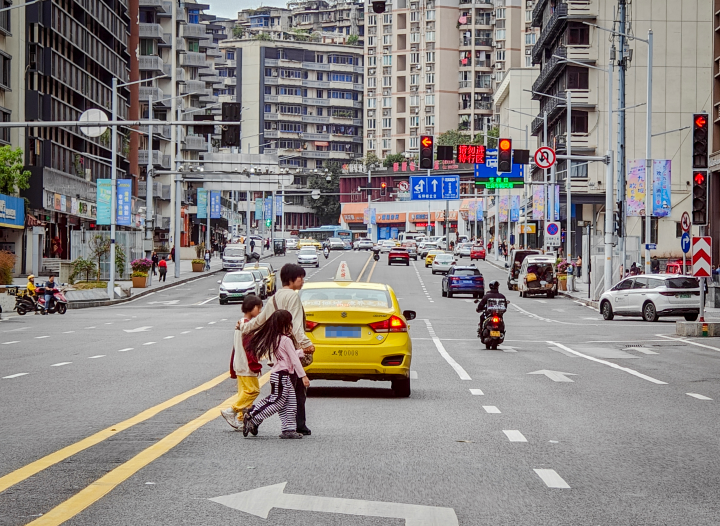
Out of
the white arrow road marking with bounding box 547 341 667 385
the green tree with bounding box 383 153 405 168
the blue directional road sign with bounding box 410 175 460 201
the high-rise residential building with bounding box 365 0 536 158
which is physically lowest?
the white arrow road marking with bounding box 547 341 667 385

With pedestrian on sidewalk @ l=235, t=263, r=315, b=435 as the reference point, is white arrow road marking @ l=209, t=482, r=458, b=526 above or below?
below

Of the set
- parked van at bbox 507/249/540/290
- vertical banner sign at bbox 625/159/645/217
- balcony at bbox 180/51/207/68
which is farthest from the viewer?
balcony at bbox 180/51/207/68

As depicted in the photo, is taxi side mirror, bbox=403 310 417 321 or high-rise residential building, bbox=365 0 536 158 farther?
high-rise residential building, bbox=365 0 536 158

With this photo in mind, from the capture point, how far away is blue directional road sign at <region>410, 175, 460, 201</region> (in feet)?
355

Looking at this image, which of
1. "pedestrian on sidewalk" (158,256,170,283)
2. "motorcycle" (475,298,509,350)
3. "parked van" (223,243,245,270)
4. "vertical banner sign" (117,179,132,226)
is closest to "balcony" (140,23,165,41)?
"parked van" (223,243,245,270)

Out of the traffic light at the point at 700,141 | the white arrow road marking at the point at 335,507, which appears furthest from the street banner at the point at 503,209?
the white arrow road marking at the point at 335,507

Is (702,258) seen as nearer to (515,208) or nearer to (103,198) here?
(103,198)

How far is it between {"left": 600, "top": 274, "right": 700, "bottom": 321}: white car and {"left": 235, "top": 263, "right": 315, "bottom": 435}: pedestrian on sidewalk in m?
28.3

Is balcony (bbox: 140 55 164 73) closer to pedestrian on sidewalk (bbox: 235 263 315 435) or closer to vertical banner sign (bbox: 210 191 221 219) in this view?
vertical banner sign (bbox: 210 191 221 219)

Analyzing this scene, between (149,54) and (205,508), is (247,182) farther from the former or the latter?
(205,508)

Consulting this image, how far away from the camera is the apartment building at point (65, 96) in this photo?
70625 mm

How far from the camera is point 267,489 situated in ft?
27.9

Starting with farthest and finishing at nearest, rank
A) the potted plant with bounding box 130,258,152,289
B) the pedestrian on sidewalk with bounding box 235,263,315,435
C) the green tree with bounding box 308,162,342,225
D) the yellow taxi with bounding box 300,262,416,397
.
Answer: the green tree with bounding box 308,162,342,225
the potted plant with bounding box 130,258,152,289
the yellow taxi with bounding box 300,262,416,397
the pedestrian on sidewalk with bounding box 235,263,315,435

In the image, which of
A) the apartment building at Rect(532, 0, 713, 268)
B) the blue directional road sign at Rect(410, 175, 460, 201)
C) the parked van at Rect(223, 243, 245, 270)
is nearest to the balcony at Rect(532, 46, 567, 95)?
the apartment building at Rect(532, 0, 713, 268)
